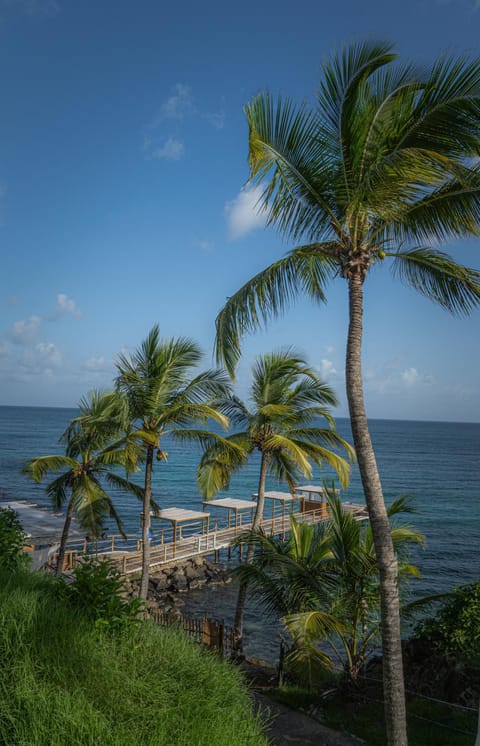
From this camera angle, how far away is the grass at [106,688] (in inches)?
150

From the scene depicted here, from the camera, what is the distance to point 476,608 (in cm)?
1009

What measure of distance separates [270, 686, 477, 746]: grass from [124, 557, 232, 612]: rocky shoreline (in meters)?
12.9

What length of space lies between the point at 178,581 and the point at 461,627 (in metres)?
17.6

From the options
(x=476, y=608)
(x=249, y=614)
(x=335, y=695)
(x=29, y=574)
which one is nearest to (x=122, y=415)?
(x=29, y=574)

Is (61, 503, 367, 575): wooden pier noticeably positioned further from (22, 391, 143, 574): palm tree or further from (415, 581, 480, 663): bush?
(415, 581, 480, 663): bush

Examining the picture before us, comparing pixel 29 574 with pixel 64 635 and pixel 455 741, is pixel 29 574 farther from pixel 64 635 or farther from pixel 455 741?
pixel 455 741

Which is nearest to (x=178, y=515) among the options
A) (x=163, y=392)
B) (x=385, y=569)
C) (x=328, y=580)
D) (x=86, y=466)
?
(x=86, y=466)

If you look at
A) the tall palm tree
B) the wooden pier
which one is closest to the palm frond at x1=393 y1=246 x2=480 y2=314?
the tall palm tree

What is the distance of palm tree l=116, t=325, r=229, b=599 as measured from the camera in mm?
15023

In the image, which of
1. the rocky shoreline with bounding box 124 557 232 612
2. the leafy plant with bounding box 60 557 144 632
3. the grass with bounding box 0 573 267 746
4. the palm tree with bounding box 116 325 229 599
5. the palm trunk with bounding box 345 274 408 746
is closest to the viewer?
the grass with bounding box 0 573 267 746

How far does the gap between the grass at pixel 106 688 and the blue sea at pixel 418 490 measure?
20.0 feet

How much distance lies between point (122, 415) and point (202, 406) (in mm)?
2250

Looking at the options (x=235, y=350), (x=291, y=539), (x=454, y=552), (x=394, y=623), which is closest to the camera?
(x=394, y=623)

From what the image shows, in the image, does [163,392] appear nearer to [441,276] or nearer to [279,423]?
[279,423]
